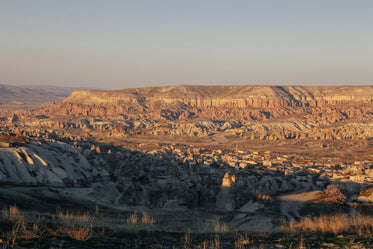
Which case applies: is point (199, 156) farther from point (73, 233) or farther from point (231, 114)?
point (231, 114)

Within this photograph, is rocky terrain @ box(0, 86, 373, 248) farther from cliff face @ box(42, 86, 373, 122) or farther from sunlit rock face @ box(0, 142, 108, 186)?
cliff face @ box(42, 86, 373, 122)

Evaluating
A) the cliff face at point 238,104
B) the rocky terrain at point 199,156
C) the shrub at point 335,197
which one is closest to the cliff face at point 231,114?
the cliff face at point 238,104

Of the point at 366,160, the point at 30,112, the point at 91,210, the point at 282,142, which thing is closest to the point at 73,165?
the point at 91,210

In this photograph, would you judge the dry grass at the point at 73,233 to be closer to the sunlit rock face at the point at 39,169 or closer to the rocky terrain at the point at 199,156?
the rocky terrain at the point at 199,156

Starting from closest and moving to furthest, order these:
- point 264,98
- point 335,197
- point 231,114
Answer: point 335,197 → point 231,114 → point 264,98

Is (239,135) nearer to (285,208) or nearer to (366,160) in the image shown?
(366,160)

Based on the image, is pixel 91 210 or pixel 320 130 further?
pixel 320 130

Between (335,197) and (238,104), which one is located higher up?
(238,104)

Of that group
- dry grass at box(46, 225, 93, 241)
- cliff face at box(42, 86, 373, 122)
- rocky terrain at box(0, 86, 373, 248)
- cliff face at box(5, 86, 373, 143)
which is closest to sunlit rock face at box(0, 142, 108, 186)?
rocky terrain at box(0, 86, 373, 248)

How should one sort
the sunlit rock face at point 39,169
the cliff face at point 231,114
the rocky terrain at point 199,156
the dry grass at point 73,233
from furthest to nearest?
the cliff face at point 231,114 < the sunlit rock face at point 39,169 < the rocky terrain at point 199,156 < the dry grass at point 73,233

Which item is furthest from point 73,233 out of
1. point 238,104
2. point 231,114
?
point 238,104

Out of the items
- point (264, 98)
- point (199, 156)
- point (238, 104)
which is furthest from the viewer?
point (238, 104)
